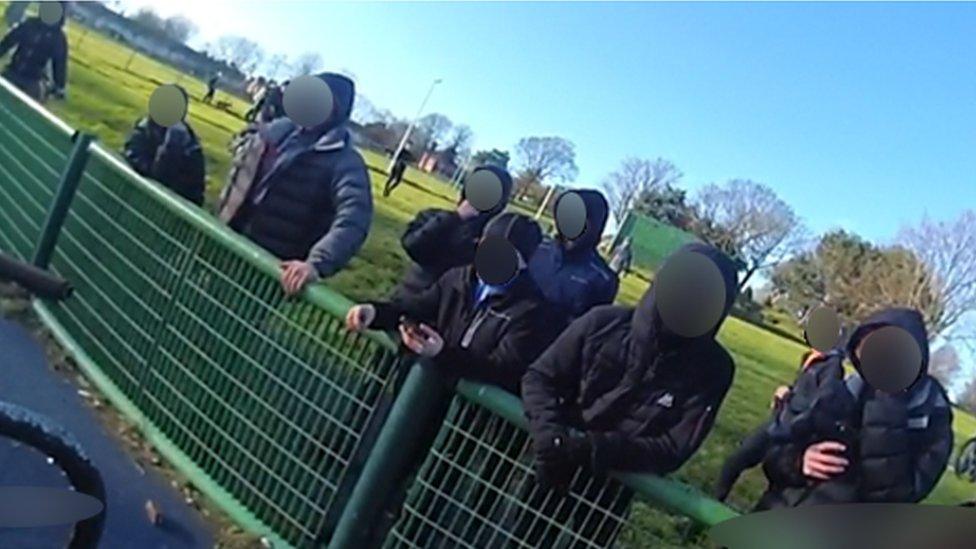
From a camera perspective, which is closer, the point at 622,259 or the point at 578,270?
the point at 578,270

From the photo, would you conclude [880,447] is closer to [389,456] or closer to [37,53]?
[389,456]

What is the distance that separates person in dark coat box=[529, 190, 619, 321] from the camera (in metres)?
2.89

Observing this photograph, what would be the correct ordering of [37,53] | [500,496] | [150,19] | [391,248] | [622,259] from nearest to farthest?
[500,496]
[622,259]
[391,248]
[150,19]
[37,53]

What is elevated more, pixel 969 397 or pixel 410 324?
pixel 969 397

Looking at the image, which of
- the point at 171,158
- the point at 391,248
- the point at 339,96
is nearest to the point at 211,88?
the point at 171,158

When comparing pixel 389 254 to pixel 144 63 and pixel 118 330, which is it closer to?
pixel 118 330

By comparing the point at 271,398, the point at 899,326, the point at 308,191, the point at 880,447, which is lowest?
the point at 271,398

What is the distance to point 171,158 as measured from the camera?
412cm

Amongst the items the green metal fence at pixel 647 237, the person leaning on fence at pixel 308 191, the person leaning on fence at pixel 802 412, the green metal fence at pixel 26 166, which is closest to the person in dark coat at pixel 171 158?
the green metal fence at pixel 26 166

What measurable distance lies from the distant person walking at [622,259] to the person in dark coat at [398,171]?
1.28 meters

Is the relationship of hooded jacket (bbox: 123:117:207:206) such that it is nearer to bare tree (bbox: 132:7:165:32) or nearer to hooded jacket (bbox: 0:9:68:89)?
bare tree (bbox: 132:7:165:32)

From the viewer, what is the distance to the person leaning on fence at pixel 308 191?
3.30 metres

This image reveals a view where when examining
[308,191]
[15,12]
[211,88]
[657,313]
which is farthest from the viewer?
[15,12]

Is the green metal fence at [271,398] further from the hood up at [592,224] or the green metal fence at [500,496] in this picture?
the hood up at [592,224]
